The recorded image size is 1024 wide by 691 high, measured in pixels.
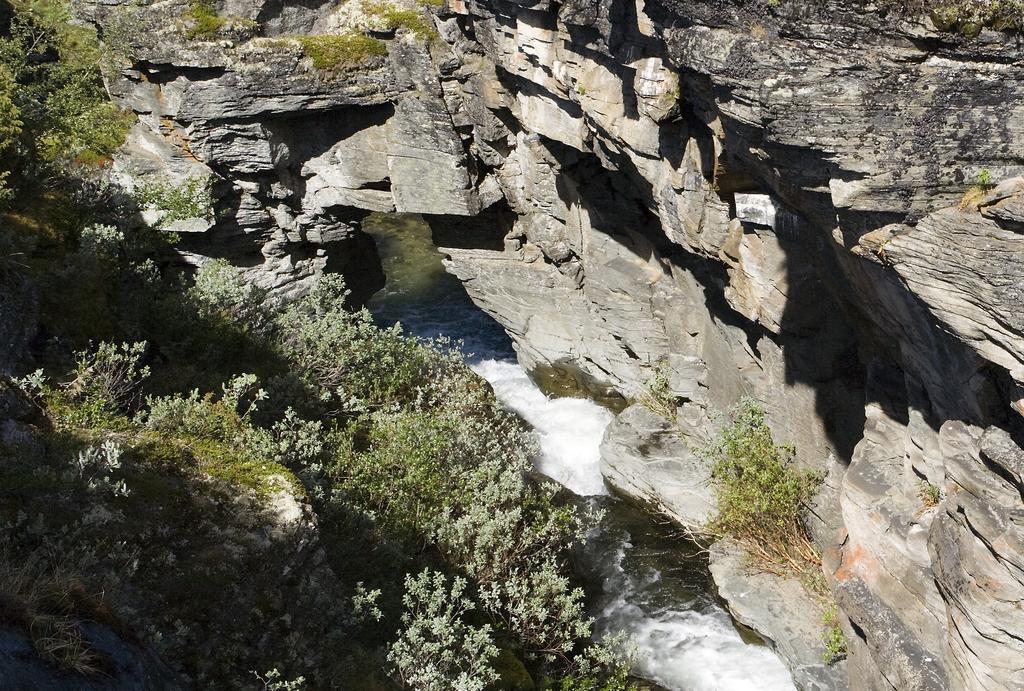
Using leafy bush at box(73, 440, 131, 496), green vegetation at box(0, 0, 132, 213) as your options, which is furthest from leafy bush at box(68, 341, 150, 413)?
green vegetation at box(0, 0, 132, 213)

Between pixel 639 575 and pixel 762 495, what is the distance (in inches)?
104

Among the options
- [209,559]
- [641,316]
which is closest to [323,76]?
[641,316]

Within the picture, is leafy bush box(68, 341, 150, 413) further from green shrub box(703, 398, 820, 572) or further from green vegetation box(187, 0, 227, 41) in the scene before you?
green shrub box(703, 398, 820, 572)

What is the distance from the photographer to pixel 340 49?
56.7 ft

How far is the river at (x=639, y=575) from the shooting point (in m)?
11.6

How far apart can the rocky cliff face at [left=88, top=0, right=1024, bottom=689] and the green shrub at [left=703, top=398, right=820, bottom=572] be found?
1.21 feet

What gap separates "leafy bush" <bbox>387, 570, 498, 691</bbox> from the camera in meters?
8.09

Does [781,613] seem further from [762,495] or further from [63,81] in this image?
[63,81]

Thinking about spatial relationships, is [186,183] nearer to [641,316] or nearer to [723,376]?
[641,316]

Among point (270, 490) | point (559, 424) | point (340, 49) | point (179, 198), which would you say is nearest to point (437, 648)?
point (270, 490)

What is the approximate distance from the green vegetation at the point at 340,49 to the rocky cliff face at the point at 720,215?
0.22 meters

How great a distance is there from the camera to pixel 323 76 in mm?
17109

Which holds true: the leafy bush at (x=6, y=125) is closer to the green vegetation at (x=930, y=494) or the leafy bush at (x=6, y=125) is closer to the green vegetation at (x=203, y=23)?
the green vegetation at (x=203, y=23)

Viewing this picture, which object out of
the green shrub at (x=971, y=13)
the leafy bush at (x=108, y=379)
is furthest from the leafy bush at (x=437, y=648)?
the green shrub at (x=971, y=13)
